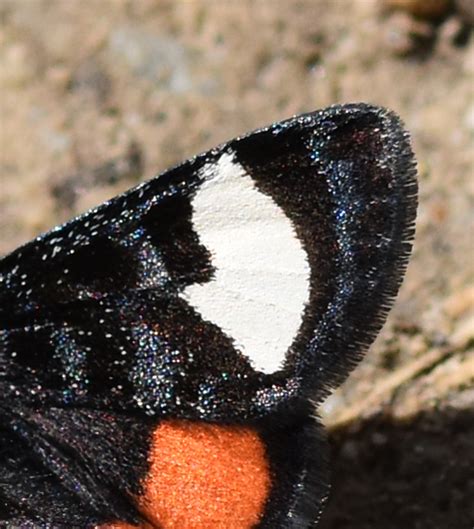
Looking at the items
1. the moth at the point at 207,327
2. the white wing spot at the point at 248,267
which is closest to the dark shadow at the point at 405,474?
the moth at the point at 207,327

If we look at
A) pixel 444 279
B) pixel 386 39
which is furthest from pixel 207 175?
pixel 386 39

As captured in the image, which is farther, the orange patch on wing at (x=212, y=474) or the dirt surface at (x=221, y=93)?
the dirt surface at (x=221, y=93)

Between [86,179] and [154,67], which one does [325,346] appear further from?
[154,67]

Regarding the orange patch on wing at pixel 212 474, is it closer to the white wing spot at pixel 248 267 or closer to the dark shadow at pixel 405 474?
the white wing spot at pixel 248 267

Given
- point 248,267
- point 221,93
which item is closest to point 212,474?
point 248,267

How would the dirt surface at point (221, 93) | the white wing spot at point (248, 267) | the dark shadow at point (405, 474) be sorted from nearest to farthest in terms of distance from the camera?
the white wing spot at point (248, 267), the dark shadow at point (405, 474), the dirt surface at point (221, 93)

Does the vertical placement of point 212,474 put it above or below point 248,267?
below

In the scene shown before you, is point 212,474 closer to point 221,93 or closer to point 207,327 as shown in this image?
point 207,327
